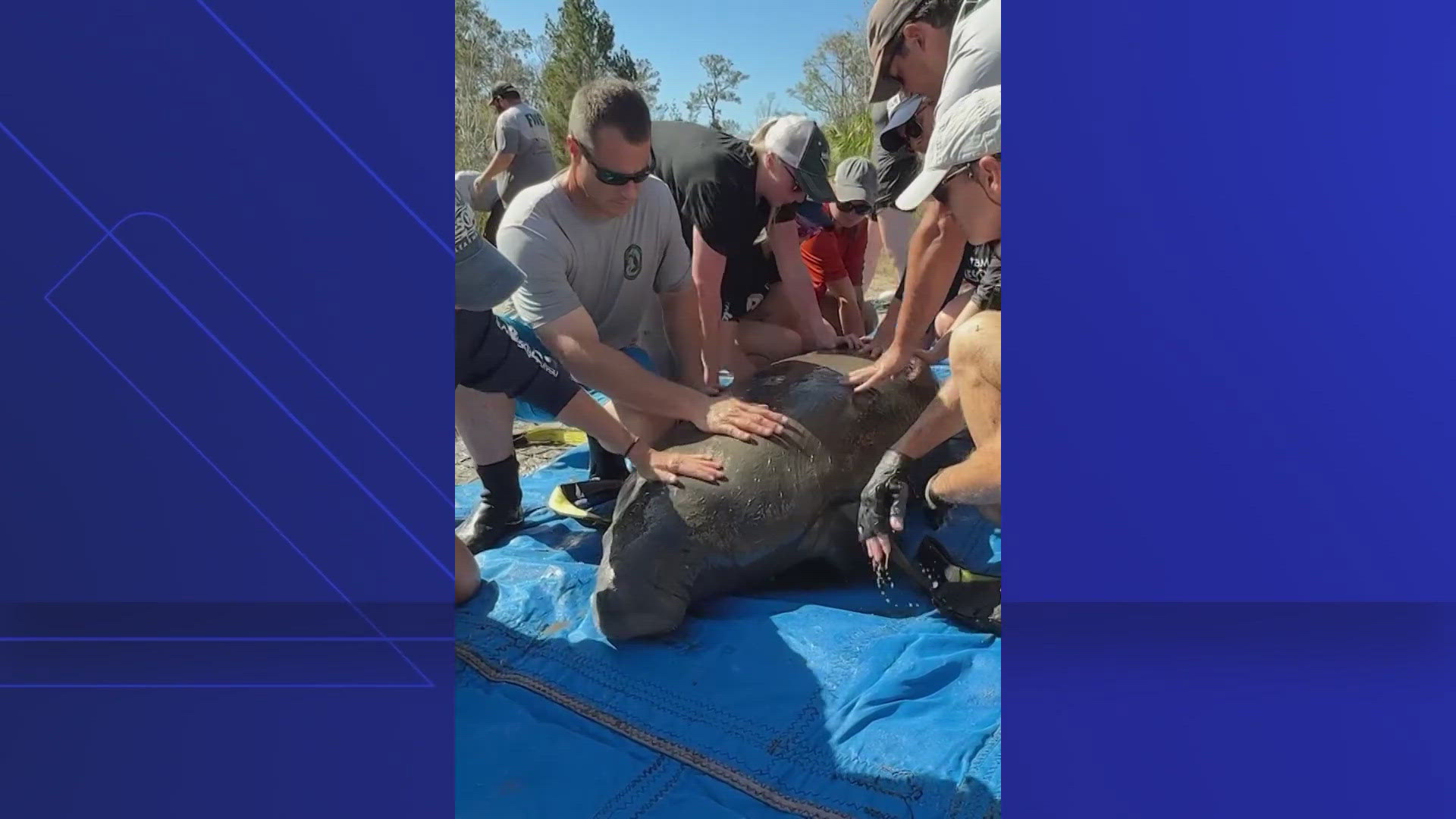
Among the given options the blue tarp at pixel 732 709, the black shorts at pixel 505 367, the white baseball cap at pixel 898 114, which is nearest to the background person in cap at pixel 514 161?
the white baseball cap at pixel 898 114

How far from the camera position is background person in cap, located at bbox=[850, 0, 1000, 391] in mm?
3035

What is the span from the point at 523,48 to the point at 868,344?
14.0 feet

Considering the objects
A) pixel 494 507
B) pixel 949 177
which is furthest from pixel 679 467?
pixel 949 177

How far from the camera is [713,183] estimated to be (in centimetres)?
383

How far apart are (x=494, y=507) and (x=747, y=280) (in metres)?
1.65

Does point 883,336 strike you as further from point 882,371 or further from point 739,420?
point 739,420

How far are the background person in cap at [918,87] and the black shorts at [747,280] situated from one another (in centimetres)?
98

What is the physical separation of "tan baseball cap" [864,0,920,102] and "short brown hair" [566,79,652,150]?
802mm

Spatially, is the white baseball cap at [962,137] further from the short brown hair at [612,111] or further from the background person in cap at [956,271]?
the short brown hair at [612,111]

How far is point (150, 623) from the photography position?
161 cm

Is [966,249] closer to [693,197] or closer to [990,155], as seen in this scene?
[693,197]

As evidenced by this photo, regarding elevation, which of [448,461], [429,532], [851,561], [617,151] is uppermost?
[617,151]

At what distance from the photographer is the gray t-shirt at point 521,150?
5.11 meters

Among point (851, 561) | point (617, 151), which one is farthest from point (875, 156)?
point (851, 561)
